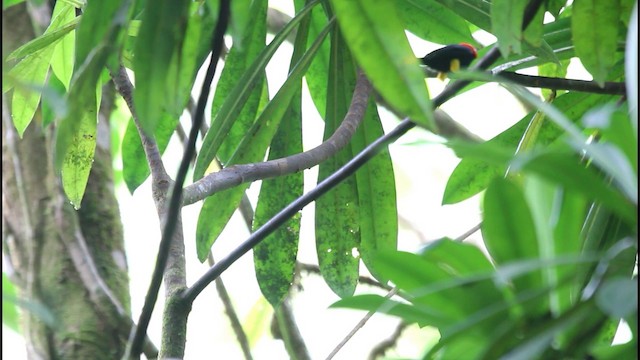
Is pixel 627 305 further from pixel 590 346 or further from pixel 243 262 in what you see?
pixel 243 262

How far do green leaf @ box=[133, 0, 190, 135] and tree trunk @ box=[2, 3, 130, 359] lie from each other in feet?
3.01

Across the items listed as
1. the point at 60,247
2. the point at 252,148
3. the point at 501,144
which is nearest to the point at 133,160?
the point at 252,148

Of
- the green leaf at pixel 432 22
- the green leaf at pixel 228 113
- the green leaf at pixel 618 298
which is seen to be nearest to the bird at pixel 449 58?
the green leaf at pixel 432 22

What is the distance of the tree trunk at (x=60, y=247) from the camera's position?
1575mm

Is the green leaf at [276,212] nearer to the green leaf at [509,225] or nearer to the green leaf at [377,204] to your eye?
the green leaf at [377,204]

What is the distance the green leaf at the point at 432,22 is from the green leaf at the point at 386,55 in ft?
2.30

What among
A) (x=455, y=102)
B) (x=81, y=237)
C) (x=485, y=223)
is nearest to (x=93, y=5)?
(x=485, y=223)

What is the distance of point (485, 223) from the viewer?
513 mm

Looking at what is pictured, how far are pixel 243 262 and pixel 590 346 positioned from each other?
2.60 m

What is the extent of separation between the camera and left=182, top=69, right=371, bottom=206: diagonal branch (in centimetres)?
82

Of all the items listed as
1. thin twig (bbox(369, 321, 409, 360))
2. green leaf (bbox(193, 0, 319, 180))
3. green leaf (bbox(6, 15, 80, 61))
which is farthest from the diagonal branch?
thin twig (bbox(369, 321, 409, 360))

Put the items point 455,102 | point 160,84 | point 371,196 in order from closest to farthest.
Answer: point 160,84, point 371,196, point 455,102

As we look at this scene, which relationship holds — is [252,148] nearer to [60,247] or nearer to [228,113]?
[228,113]

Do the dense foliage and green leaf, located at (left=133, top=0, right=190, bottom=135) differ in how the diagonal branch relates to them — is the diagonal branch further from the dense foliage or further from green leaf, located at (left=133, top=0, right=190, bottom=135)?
green leaf, located at (left=133, top=0, right=190, bottom=135)
